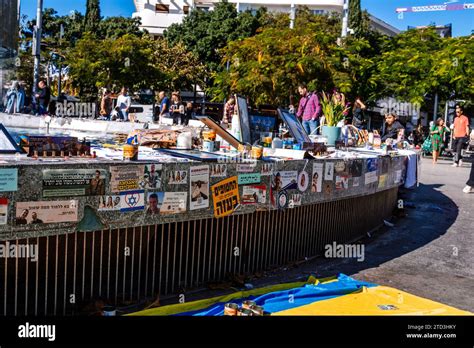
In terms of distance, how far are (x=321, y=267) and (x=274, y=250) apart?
25.3 inches

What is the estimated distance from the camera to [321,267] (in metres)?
6.86

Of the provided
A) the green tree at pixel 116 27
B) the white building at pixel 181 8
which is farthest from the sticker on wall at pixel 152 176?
the white building at pixel 181 8

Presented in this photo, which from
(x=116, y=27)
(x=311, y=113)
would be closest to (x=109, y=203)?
(x=311, y=113)

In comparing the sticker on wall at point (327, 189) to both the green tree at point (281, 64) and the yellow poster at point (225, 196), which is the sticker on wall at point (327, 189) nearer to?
the yellow poster at point (225, 196)

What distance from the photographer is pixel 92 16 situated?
194ft

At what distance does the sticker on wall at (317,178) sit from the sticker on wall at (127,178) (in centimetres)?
262

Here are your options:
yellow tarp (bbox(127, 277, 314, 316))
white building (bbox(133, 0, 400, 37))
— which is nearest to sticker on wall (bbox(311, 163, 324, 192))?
yellow tarp (bbox(127, 277, 314, 316))

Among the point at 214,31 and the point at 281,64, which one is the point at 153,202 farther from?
the point at 214,31

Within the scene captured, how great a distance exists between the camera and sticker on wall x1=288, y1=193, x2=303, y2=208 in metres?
6.49

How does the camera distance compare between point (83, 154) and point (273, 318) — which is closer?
point (273, 318)

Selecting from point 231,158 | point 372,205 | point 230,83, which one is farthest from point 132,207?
point 230,83

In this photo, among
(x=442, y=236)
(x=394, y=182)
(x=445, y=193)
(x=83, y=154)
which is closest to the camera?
(x=83, y=154)

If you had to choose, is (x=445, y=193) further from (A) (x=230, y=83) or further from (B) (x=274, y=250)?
(A) (x=230, y=83)

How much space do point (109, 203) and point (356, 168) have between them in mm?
4200
